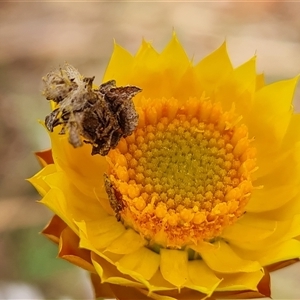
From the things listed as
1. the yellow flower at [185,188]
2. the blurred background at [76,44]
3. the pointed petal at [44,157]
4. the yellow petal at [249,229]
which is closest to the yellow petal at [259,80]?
the yellow flower at [185,188]

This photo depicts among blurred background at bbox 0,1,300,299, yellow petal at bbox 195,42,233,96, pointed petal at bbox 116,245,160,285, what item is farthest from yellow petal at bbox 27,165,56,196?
blurred background at bbox 0,1,300,299

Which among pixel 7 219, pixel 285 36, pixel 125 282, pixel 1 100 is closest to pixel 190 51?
pixel 285 36

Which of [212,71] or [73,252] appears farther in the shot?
[212,71]

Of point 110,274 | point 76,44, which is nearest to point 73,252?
point 110,274

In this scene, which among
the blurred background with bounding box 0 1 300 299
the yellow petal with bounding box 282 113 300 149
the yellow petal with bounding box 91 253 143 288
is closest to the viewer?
the yellow petal with bounding box 91 253 143 288

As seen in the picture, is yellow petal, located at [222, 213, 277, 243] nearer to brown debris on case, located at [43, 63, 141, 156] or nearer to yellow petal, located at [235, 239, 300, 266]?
yellow petal, located at [235, 239, 300, 266]

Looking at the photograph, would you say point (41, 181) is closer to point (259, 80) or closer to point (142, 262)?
point (142, 262)
